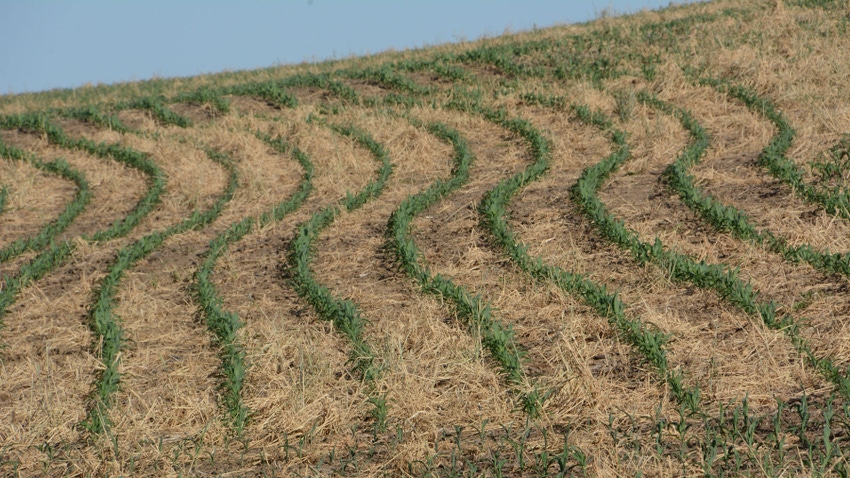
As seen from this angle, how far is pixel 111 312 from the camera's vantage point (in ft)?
33.1

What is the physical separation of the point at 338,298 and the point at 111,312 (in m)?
2.31

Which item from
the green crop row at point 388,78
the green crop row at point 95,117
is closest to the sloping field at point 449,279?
the green crop row at point 95,117

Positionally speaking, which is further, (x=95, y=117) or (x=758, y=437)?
(x=95, y=117)

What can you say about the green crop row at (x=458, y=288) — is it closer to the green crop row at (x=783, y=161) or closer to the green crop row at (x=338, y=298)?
the green crop row at (x=338, y=298)

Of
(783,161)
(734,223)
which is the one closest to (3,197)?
(734,223)

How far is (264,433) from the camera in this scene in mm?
7395

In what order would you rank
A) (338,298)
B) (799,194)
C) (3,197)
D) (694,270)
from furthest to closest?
(3,197) → (799,194) → (338,298) → (694,270)

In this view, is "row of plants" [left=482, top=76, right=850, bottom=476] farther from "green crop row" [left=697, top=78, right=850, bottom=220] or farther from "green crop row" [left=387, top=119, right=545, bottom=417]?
"green crop row" [left=697, top=78, right=850, bottom=220]

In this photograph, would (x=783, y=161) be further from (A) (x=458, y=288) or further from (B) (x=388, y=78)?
(B) (x=388, y=78)

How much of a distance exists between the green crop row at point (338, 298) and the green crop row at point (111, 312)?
5.41 ft

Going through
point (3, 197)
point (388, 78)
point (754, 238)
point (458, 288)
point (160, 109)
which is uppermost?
point (160, 109)

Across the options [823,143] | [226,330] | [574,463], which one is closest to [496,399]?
[574,463]

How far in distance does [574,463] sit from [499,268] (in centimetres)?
395

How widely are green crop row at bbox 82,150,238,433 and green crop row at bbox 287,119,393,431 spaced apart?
5.41 feet
